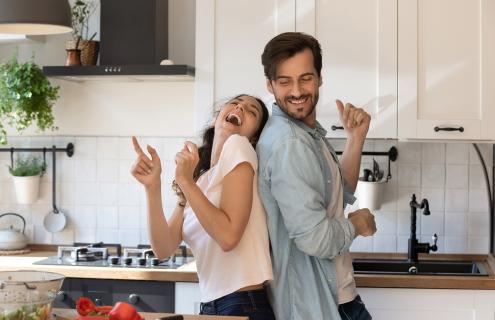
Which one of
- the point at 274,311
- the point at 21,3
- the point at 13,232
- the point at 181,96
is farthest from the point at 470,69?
the point at 13,232

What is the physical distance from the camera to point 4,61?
4.60m

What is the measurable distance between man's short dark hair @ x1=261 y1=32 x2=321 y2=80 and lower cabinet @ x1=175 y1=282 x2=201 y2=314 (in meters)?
1.40

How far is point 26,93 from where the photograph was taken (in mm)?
4246

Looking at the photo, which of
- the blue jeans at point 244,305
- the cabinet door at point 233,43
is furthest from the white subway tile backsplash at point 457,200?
the blue jeans at point 244,305

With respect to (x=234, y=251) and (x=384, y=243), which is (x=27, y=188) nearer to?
(x=384, y=243)

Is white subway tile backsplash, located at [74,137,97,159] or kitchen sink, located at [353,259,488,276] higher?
white subway tile backsplash, located at [74,137,97,159]

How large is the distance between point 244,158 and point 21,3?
79cm

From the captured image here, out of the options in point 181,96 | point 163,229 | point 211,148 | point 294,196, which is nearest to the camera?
point 294,196

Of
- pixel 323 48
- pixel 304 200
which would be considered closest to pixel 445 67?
pixel 323 48

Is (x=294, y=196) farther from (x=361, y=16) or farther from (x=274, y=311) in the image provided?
(x=361, y=16)

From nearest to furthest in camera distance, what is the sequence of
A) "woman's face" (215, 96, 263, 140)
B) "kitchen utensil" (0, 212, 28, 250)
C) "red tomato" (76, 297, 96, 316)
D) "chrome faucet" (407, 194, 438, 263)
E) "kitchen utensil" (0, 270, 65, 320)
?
"kitchen utensil" (0, 270, 65, 320) < "red tomato" (76, 297, 96, 316) < "woman's face" (215, 96, 263, 140) < "chrome faucet" (407, 194, 438, 263) < "kitchen utensil" (0, 212, 28, 250)

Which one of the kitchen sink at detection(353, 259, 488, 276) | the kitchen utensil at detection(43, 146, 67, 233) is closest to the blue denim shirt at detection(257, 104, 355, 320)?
→ the kitchen sink at detection(353, 259, 488, 276)

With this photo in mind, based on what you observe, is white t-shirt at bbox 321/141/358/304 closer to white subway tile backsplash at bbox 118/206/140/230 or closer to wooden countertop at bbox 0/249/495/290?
wooden countertop at bbox 0/249/495/290

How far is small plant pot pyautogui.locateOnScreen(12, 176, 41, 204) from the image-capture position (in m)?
4.43
